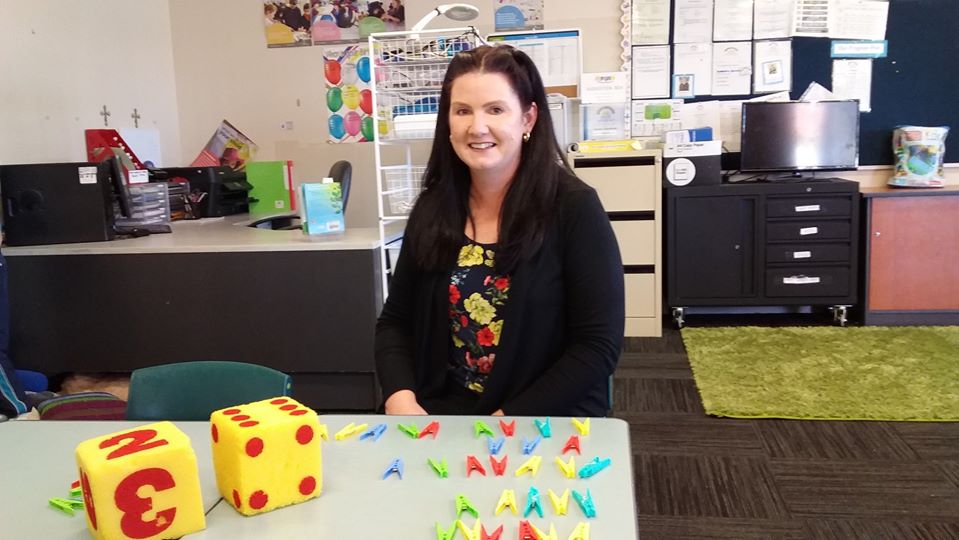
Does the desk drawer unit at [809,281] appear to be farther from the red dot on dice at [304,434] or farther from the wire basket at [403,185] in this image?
the red dot on dice at [304,434]

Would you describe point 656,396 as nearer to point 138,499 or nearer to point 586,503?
point 586,503

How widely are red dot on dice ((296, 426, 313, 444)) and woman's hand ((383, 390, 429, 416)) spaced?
52 cm

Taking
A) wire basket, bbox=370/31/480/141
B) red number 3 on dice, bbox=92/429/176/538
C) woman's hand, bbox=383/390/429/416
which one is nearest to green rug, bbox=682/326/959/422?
wire basket, bbox=370/31/480/141

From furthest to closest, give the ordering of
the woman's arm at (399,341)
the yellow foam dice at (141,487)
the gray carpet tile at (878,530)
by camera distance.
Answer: the gray carpet tile at (878,530)
the woman's arm at (399,341)
the yellow foam dice at (141,487)

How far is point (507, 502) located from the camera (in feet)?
3.03

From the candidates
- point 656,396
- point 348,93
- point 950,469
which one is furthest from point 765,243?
point 348,93

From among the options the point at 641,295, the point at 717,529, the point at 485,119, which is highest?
the point at 485,119

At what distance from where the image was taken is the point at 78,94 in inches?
146

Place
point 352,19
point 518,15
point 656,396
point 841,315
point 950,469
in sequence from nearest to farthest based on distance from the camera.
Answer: point 950,469
point 656,396
point 841,315
point 518,15
point 352,19

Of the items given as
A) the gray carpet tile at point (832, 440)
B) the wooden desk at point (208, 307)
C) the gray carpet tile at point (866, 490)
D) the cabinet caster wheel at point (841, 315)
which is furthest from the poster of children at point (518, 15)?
the gray carpet tile at point (866, 490)

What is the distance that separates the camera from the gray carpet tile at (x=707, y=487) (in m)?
2.14

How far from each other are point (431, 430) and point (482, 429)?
0.08 m

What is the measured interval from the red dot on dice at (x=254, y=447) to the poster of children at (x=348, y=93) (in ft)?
12.7

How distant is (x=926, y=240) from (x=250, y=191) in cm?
374
